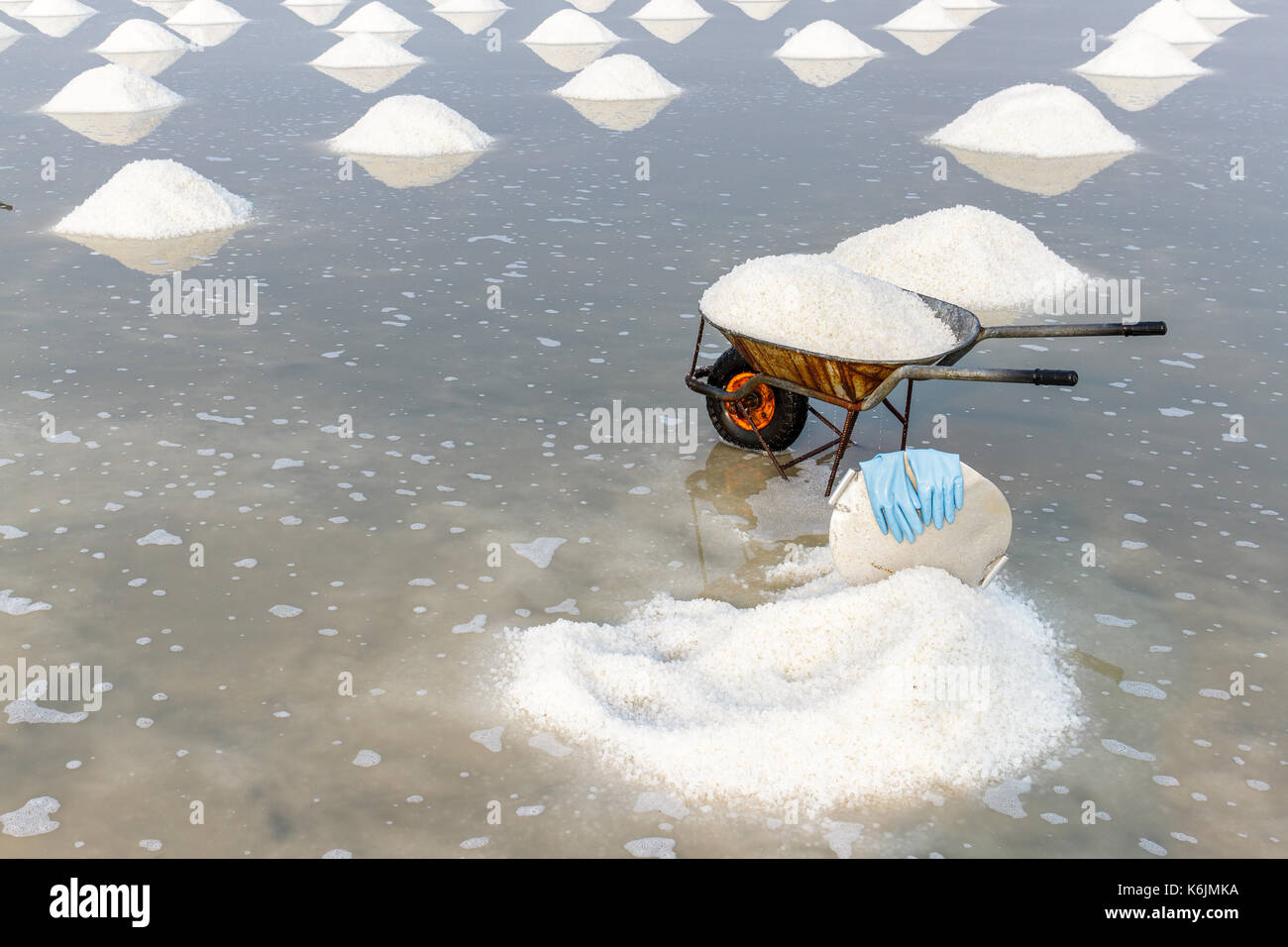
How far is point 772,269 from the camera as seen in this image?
7344mm

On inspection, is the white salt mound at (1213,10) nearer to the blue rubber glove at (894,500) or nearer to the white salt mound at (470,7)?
the white salt mound at (470,7)

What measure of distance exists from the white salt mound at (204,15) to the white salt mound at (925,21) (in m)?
17.8

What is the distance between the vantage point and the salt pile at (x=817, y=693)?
4.91 metres

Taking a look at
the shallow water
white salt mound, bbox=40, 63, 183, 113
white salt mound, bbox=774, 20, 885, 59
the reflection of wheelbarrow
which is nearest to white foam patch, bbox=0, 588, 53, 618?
the shallow water

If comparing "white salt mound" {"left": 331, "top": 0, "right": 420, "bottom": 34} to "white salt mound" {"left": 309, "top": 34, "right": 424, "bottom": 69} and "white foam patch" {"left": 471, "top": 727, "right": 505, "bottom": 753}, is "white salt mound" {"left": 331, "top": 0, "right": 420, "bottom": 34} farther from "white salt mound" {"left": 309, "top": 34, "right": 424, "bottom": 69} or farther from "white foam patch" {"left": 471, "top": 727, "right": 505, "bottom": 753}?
"white foam patch" {"left": 471, "top": 727, "right": 505, "bottom": 753}

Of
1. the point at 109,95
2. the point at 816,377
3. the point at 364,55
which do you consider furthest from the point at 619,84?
the point at 816,377

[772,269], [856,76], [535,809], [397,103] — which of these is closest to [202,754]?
[535,809]

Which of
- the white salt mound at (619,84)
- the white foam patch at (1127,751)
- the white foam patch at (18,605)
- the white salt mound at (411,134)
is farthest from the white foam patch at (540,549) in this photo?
the white salt mound at (619,84)

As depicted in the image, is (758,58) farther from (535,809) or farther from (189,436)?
(535,809)

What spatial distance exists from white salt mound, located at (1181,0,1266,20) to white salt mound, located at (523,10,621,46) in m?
16.2

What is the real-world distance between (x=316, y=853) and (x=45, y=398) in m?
5.81

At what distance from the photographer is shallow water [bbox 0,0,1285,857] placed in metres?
Result: 4.89

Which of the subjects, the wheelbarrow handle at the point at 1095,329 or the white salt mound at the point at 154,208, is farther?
the white salt mound at the point at 154,208

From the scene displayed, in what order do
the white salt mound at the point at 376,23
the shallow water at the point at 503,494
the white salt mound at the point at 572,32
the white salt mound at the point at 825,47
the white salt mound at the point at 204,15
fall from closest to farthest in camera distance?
the shallow water at the point at 503,494, the white salt mound at the point at 825,47, the white salt mound at the point at 572,32, the white salt mound at the point at 376,23, the white salt mound at the point at 204,15
